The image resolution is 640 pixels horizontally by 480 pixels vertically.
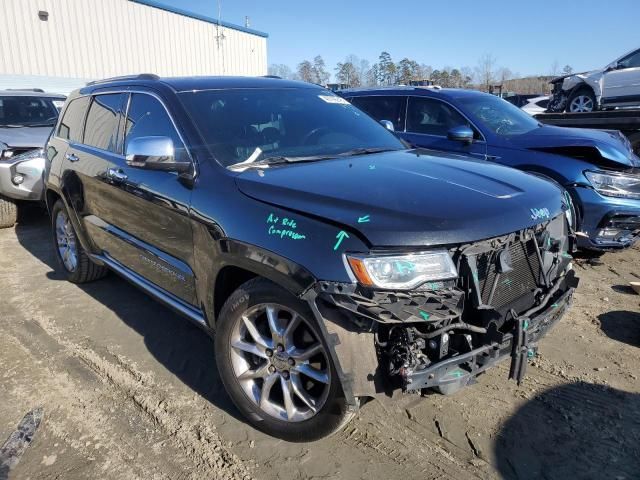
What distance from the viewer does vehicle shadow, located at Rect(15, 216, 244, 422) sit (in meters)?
3.18

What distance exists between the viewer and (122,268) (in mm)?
3875

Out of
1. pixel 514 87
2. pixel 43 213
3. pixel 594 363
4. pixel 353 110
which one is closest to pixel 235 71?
pixel 43 213

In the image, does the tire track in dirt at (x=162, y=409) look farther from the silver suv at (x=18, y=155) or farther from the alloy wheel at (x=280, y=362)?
the silver suv at (x=18, y=155)

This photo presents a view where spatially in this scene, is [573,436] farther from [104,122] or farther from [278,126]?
[104,122]

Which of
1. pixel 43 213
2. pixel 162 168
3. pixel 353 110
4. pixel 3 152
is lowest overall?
pixel 43 213

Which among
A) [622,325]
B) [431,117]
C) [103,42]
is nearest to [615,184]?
[622,325]

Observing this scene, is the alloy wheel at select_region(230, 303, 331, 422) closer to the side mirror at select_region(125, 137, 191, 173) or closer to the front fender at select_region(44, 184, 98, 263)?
the side mirror at select_region(125, 137, 191, 173)

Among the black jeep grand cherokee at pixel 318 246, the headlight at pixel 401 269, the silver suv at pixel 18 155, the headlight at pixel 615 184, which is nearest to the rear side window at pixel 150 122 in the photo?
the black jeep grand cherokee at pixel 318 246

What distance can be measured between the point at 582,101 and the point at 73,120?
1183 cm

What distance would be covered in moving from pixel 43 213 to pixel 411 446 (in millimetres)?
7786

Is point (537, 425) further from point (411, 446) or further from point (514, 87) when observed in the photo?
point (514, 87)

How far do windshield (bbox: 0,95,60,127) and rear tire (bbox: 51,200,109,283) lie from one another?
402cm

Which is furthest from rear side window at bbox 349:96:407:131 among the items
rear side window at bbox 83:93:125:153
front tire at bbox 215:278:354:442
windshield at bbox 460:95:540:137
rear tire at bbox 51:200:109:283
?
front tire at bbox 215:278:354:442

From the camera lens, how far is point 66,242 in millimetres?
4984
